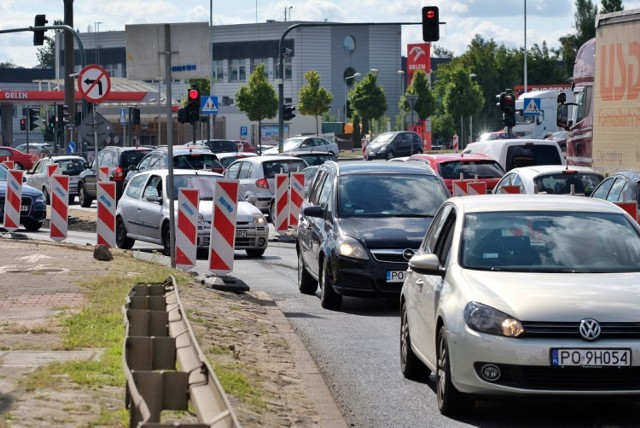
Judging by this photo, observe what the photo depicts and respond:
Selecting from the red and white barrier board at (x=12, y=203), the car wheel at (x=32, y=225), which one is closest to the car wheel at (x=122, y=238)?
the red and white barrier board at (x=12, y=203)

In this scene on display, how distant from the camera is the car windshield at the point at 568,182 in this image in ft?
75.8

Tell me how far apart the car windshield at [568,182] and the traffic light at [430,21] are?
774 inches

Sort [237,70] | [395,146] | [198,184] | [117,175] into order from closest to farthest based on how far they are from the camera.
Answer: [198,184] → [117,175] → [395,146] → [237,70]

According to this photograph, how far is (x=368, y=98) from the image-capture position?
10512 centimetres

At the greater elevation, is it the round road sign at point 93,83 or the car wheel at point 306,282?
the round road sign at point 93,83

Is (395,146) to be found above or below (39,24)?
below

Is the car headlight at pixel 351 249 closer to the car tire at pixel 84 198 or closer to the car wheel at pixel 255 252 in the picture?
the car wheel at pixel 255 252

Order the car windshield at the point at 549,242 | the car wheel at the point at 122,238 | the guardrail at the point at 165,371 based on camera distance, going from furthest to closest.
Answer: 1. the car wheel at the point at 122,238
2. the car windshield at the point at 549,242
3. the guardrail at the point at 165,371

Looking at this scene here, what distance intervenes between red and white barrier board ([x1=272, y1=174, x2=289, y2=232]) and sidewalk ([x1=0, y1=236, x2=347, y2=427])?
909cm

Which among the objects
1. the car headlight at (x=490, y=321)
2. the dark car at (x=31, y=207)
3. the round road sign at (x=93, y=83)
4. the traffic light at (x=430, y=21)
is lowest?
the dark car at (x=31, y=207)

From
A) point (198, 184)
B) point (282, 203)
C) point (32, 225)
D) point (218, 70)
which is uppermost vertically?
point (218, 70)

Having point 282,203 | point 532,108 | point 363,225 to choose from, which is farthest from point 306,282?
point 532,108

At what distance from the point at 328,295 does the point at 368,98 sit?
9005 centimetres

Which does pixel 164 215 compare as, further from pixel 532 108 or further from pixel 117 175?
pixel 532 108
